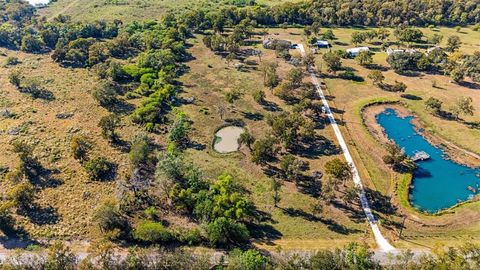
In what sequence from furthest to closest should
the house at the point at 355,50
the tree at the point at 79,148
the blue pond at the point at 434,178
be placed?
the house at the point at 355,50
the tree at the point at 79,148
the blue pond at the point at 434,178

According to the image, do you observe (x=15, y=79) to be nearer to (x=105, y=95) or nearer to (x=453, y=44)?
(x=105, y=95)

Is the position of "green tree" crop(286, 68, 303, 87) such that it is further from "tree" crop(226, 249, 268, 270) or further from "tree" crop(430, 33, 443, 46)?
"tree" crop(226, 249, 268, 270)

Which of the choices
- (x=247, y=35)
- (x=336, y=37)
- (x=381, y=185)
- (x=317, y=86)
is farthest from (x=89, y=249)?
(x=336, y=37)

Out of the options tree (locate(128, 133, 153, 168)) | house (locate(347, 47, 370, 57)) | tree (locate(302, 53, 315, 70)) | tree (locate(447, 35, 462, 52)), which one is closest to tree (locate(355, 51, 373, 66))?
house (locate(347, 47, 370, 57))

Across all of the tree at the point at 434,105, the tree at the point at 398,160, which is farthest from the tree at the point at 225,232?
the tree at the point at 434,105

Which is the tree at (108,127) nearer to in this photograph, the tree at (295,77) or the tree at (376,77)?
the tree at (295,77)

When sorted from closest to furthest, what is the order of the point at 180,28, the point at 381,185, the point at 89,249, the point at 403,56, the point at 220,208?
1. the point at 89,249
2. the point at 220,208
3. the point at 381,185
4. the point at 403,56
5. the point at 180,28

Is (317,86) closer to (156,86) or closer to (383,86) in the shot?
(383,86)
